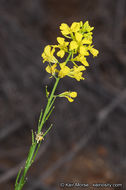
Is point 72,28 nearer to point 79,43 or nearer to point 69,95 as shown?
point 79,43

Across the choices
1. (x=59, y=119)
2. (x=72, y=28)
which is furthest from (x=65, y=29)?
(x=59, y=119)

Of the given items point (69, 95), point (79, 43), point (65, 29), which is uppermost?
point (65, 29)

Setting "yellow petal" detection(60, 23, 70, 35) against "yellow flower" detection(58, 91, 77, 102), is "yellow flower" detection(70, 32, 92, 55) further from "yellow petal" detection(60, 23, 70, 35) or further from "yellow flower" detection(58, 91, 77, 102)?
"yellow flower" detection(58, 91, 77, 102)

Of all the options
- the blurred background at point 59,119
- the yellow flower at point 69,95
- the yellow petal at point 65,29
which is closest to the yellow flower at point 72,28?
the yellow petal at point 65,29

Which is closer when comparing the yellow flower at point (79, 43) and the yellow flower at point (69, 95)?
the yellow flower at point (79, 43)

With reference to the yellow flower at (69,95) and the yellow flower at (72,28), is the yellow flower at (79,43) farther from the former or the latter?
the yellow flower at (69,95)

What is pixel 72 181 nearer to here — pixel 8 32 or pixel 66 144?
pixel 66 144

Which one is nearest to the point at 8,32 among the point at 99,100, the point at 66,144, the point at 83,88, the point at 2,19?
the point at 2,19

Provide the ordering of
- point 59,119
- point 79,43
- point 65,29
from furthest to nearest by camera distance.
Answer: point 59,119 < point 65,29 < point 79,43

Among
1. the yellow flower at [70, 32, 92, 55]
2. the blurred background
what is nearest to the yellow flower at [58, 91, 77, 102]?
the yellow flower at [70, 32, 92, 55]

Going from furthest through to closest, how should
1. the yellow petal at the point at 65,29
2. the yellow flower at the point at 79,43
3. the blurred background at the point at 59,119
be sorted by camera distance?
1. the blurred background at the point at 59,119
2. the yellow petal at the point at 65,29
3. the yellow flower at the point at 79,43

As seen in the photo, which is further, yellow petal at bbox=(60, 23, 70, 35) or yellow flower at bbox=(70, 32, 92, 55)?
yellow petal at bbox=(60, 23, 70, 35)
